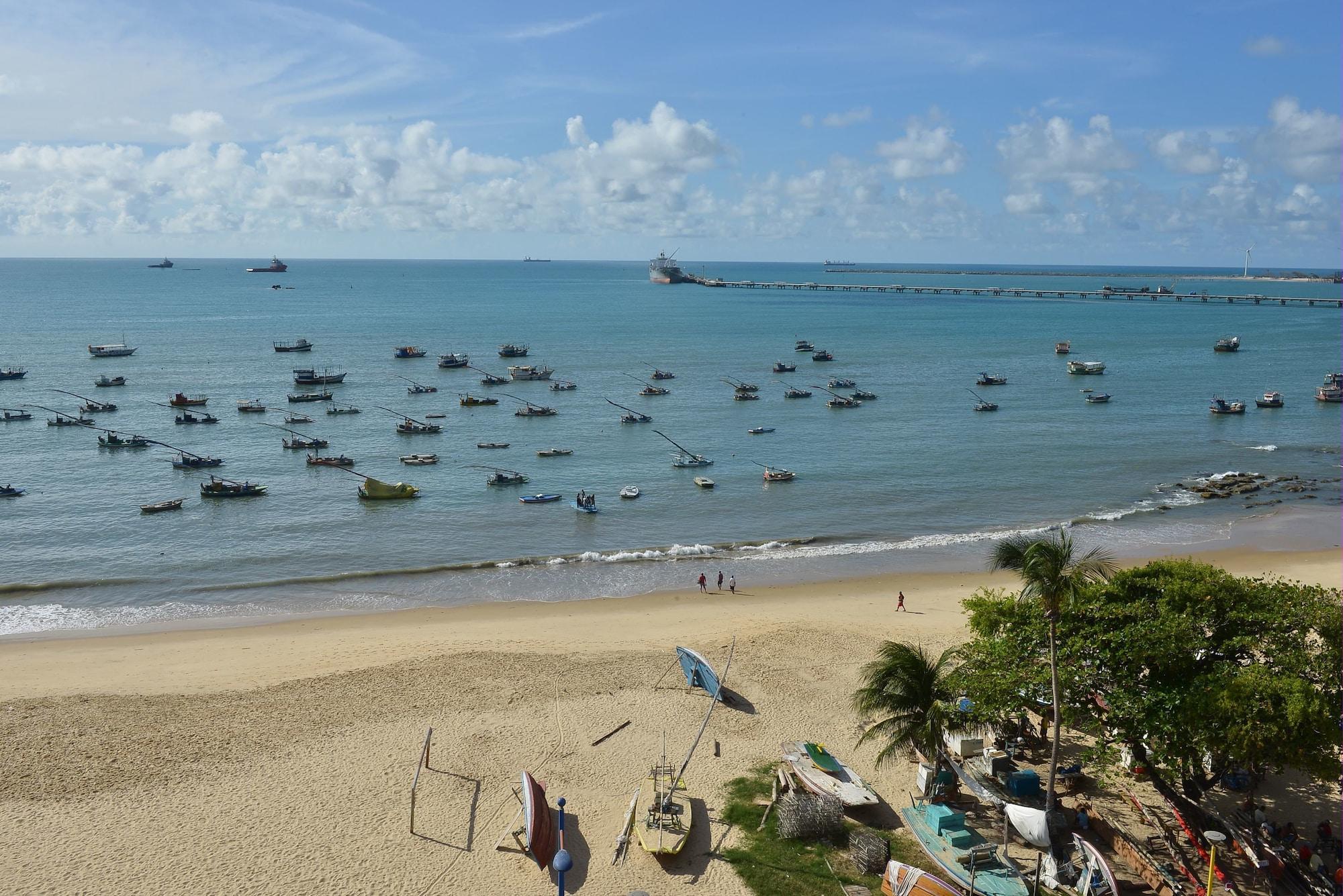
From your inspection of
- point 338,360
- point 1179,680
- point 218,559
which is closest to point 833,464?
point 218,559

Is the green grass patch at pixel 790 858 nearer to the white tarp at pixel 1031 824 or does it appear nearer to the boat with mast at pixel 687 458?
the white tarp at pixel 1031 824

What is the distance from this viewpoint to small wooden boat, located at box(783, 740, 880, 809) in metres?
23.0

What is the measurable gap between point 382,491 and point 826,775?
40.0m

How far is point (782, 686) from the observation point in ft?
101

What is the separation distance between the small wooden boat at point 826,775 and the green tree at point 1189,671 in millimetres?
3659

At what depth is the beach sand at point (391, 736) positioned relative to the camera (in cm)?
2161

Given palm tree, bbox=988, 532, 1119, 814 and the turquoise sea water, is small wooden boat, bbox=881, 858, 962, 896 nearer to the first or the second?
palm tree, bbox=988, 532, 1119, 814

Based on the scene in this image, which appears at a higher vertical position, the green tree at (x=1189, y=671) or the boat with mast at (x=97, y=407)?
the green tree at (x=1189, y=671)

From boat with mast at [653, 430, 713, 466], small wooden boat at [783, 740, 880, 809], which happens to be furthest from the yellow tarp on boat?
small wooden boat at [783, 740, 880, 809]

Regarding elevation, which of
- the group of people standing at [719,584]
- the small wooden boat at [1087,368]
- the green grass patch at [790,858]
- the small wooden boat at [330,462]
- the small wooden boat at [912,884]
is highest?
the small wooden boat at [1087,368]

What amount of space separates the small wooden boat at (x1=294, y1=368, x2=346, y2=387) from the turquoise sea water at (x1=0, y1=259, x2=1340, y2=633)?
2.23m

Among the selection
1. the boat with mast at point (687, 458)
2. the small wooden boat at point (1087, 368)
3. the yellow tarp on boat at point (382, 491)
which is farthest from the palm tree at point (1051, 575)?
the small wooden boat at point (1087, 368)

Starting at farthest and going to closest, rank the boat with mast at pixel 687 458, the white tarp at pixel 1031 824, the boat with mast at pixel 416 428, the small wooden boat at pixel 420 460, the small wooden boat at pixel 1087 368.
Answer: the small wooden boat at pixel 1087 368 → the boat with mast at pixel 416 428 → the small wooden boat at pixel 420 460 → the boat with mast at pixel 687 458 → the white tarp at pixel 1031 824

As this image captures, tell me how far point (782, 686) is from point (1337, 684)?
50.6ft
